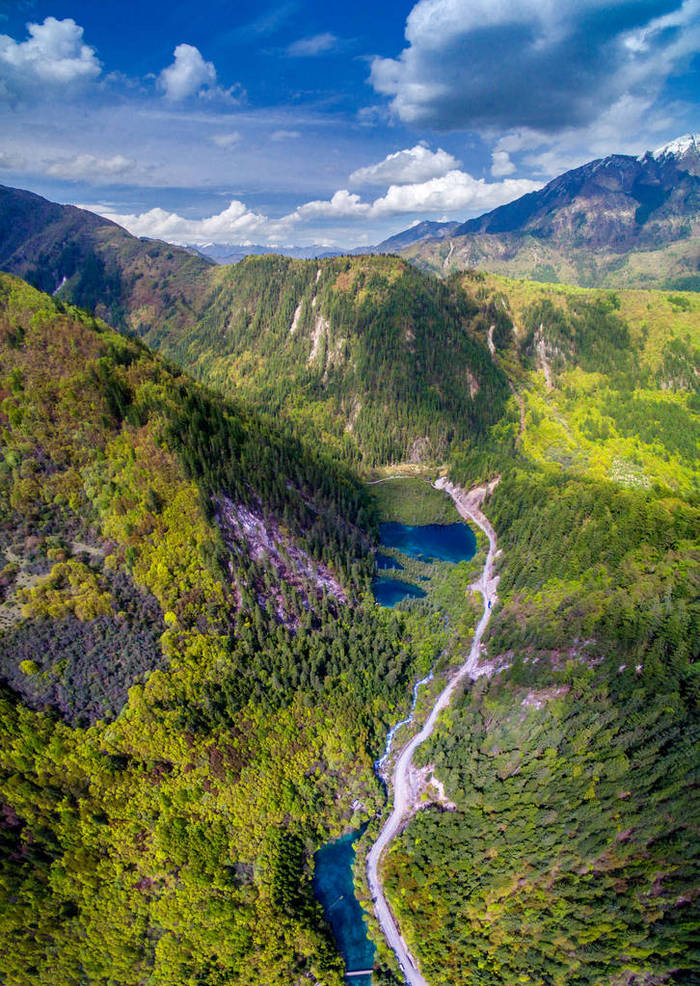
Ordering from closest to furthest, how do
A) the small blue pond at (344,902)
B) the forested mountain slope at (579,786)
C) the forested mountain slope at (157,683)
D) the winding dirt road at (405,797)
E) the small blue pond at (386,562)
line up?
the forested mountain slope at (579,786), the forested mountain slope at (157,683), the winding dirt road at (405,797), the small blue pond at (344,902), the small blue pond at (386,562)

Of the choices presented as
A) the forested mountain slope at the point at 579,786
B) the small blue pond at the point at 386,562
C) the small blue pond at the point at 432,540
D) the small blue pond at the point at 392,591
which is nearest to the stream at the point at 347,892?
the forested mountain slope at the point at 579,786

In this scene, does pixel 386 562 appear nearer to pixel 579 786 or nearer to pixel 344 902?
pixel 579 786

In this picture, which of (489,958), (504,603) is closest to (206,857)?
(489,958)

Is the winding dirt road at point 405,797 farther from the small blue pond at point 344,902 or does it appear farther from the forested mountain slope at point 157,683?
the forested mountain slope at point 157,683

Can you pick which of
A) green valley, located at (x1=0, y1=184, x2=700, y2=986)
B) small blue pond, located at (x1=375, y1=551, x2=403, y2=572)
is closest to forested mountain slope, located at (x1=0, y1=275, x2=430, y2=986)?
green valley, located at (x1=0, y1=184, x2=700, y2=986)

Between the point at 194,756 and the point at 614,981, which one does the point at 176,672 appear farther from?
the point at 614,981

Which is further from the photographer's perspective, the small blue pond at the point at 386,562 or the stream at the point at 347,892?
the small blue pond at the point at 386,562
